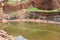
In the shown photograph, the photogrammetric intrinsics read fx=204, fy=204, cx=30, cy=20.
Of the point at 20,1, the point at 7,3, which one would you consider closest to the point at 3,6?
the point at 7,3

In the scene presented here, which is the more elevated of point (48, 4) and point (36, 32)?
point (36, 32)

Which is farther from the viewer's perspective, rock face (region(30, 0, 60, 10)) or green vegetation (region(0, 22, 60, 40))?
rock face (region(30, 0, 60, 10))

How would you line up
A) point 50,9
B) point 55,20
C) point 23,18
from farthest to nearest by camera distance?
1. point 50,9
2. point 23,18
3. point 55,20

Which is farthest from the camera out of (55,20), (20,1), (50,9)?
(20,1)

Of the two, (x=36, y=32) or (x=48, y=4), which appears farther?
(x=48, y=4)

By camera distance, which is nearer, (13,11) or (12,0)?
(13,11)

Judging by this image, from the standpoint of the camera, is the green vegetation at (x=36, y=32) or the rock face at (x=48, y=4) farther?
the rock face at (x=48, y=4)

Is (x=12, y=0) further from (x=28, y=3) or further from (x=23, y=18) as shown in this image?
(x=23, y=18)

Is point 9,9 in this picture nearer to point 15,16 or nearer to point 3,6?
point 3,6

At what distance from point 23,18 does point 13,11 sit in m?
4.50

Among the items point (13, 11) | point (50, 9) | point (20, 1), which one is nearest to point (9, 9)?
point (13, 11)

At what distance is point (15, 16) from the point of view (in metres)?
34.3

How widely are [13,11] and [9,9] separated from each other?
2.83 ft

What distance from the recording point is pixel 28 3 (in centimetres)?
3928
